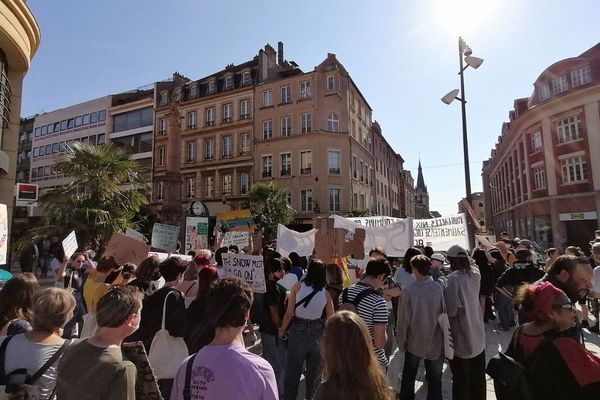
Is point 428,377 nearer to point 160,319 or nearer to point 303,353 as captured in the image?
point 303,353

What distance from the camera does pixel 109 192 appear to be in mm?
13969

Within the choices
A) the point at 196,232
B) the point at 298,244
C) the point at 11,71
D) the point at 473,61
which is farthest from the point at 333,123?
the point at 11,71

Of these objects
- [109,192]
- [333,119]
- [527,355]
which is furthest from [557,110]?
[527,355]

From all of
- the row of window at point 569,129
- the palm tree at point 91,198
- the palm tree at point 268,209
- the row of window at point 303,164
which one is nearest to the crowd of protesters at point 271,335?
the palm tree at point 91,198

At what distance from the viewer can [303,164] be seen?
3256 centimetres

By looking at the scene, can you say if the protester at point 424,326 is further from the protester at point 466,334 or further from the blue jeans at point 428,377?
the protester at point 466,334

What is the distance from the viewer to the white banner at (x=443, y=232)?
9102 mm

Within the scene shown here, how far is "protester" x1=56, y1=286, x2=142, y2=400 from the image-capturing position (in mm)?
1983

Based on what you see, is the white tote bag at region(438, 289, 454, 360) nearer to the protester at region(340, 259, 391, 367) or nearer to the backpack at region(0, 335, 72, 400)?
the protester at region(340, 259, 391, 367)

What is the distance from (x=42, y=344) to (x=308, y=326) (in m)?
2.41

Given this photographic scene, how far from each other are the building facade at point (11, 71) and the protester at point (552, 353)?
29.8 feet

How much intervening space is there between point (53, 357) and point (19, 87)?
926 centimetres

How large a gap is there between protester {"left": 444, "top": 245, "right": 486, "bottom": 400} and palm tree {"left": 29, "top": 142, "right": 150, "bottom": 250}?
11679mm

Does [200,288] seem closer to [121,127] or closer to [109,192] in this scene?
[109,192]
